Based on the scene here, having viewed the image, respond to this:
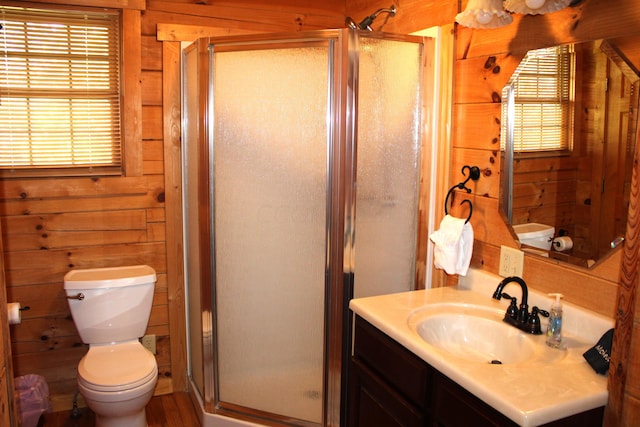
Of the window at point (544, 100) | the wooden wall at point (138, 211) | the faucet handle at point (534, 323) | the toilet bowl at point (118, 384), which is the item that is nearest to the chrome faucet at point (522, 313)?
the faucet handle at point (534, 323)

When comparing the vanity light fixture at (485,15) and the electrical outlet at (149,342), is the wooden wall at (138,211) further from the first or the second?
the vanity light fixture at (485,15)

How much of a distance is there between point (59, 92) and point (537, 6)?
221 centimetres

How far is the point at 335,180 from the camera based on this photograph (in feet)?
7.55

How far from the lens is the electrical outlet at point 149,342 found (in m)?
3.02

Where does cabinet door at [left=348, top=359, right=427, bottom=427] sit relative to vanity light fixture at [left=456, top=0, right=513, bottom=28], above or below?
below

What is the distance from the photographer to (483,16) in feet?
6.04

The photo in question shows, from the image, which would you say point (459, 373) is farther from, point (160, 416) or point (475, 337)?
point (160, 416)

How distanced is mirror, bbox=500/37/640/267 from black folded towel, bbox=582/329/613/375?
0.30 metres

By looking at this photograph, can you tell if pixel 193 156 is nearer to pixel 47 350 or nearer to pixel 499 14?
pixel 47 350

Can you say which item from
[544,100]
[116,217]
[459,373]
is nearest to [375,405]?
[459,373]

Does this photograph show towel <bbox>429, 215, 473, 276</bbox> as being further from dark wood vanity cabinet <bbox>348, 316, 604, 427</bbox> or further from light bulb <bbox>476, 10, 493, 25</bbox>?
light bulb <bbox>476, 10, 493, 25</bbox>

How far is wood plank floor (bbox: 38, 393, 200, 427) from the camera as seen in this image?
2.81m

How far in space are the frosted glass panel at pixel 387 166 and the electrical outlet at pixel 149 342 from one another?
1289mm

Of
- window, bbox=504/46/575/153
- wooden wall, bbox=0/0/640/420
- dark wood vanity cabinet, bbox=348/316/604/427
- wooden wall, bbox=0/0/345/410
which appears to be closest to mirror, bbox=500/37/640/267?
window, bbox=504/46/575/153
